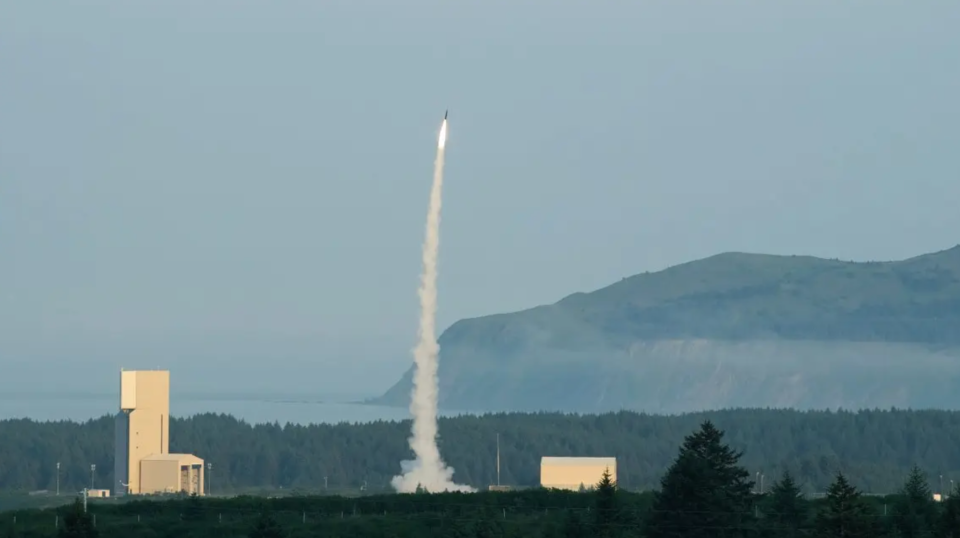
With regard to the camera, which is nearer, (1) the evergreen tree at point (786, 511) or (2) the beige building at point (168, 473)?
(1) the evergreen tree at point (786, 511)

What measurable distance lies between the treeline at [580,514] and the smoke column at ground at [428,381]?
30.8 feet

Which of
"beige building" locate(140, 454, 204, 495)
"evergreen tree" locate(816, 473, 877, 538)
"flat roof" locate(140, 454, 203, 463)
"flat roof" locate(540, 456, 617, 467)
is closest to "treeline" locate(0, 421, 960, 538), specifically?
"evergreen tree" locate(816, 473, 877, 538)

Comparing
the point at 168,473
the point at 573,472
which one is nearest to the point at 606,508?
the point at 573,472

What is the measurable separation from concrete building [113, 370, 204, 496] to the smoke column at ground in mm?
22692

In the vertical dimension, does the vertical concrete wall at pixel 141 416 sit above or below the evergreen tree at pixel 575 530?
above

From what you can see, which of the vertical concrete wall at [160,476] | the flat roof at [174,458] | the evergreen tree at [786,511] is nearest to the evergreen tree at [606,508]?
the evergreen tree at [786,511]

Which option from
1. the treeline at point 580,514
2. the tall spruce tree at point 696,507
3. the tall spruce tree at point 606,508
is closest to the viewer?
the treeline at point 580,514

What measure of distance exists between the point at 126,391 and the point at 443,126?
61.5 metres

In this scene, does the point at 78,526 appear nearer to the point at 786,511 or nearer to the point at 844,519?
the point at 844,519

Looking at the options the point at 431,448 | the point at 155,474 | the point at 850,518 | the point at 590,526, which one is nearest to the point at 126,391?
the point at 155,474

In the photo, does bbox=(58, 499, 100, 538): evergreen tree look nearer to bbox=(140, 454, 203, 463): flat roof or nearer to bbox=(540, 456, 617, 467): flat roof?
bbox=(540, 456, 617, 467): flat roof

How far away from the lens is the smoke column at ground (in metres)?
141

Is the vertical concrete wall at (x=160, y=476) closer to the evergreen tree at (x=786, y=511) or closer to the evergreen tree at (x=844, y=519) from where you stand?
the evergreen tree at (x=786, y=511)

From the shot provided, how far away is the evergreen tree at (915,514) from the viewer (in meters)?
100
